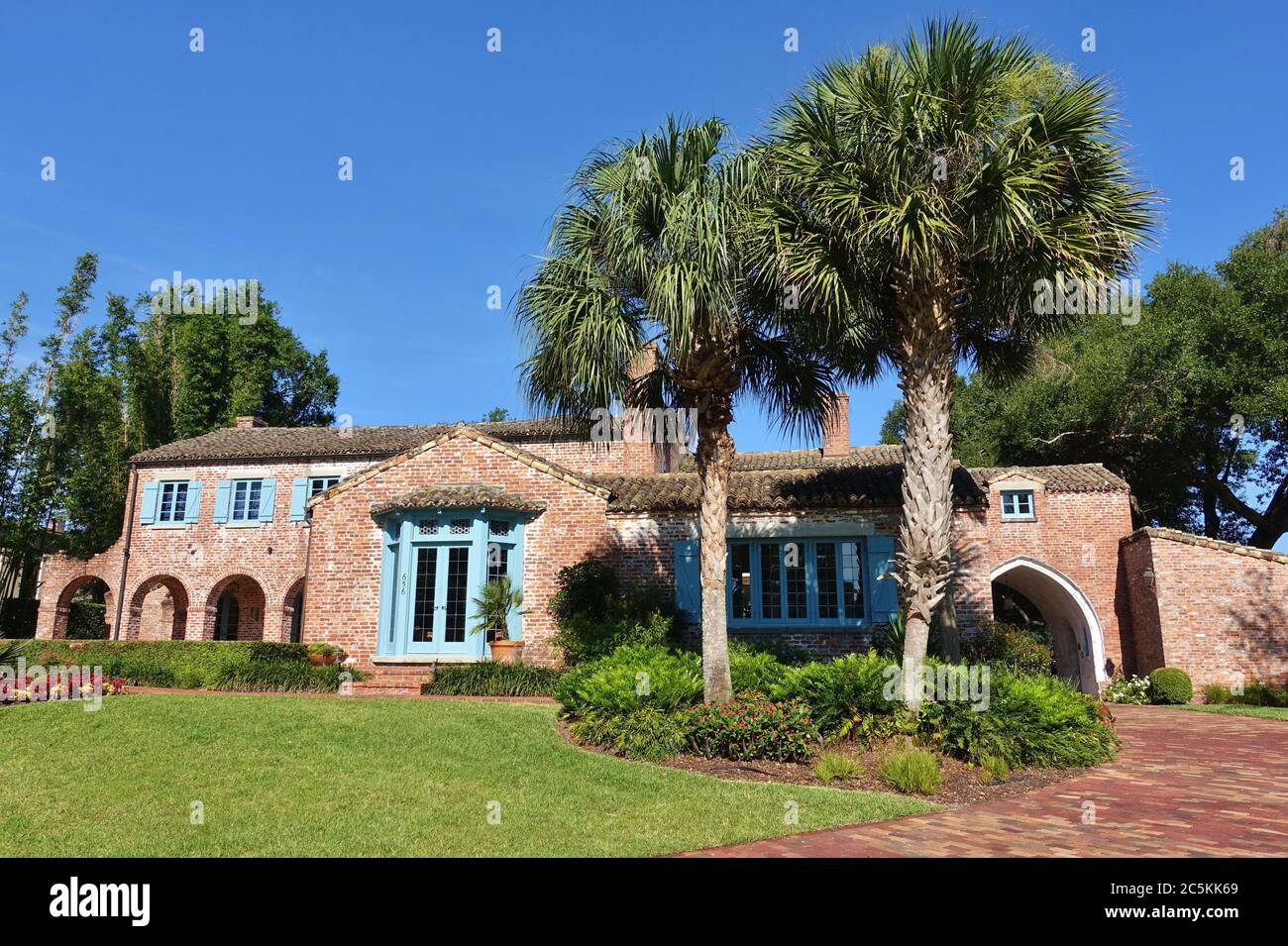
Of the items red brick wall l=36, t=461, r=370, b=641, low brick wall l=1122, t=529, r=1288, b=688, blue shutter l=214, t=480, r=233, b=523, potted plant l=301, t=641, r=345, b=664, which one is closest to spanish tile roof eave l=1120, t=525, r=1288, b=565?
low brick wall l=1122, t=529, r=1288, b=688

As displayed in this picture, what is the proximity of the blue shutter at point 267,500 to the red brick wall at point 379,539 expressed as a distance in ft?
38.3

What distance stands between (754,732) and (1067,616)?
60.8 ft

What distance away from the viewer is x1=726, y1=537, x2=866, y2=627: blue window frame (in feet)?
55.7

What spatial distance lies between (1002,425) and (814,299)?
892 inches

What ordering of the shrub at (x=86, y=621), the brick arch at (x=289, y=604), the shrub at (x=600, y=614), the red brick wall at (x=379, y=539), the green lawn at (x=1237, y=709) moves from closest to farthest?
the shrub at (x=600, y=614) → the green lawn at (x=1237, y=709) → the red brick wall at (x=379, y=539) → the brick arch at (x=289, y=604) → the shrub at (x=86, y=621)

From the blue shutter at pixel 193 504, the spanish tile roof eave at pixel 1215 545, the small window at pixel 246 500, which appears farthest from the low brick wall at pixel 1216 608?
the blue shutter at pixel 193 504

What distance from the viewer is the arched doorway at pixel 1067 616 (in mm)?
22328

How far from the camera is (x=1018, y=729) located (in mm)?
9625

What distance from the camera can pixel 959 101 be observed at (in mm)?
10258

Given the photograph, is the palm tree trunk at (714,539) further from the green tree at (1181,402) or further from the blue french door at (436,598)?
the green tree at (1181,402)

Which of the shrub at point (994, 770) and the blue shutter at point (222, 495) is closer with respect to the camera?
the shrub at point (994, 770)

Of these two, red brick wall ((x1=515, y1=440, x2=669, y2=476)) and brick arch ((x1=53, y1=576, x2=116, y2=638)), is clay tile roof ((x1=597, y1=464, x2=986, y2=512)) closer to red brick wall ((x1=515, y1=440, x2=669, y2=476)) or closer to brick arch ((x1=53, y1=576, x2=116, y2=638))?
red brick wall ((x1=515, y1=440, x2=669, y2=476))

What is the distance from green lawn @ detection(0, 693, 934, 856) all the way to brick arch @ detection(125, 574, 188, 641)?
1902cm
